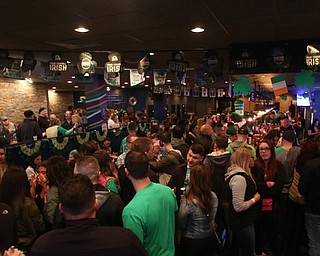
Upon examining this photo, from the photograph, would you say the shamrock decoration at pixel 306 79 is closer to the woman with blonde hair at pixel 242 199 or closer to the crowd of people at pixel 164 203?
the crowd of people at pixel 164 203

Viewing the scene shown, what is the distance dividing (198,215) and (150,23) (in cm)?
346

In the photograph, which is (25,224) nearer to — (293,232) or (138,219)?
(138,219)

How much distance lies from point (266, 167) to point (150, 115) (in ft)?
59.9

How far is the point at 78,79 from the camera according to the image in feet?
30.1

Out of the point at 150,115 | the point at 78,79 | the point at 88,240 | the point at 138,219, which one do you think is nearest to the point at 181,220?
the point at 138,219

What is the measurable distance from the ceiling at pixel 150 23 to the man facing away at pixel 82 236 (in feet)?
10.0

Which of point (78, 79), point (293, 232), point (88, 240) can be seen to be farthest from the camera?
point (78, 79)

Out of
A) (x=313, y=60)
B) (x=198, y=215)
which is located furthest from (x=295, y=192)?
(x=313, y=60)

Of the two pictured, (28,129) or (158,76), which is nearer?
(28,129)

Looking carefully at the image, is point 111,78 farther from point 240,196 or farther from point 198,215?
point 198,215

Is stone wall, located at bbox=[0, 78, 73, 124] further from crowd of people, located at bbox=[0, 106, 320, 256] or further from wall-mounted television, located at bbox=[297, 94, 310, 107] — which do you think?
wall-mounted television, located at bbox=[297, 94, 310, 107]

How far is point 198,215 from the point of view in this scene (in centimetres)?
298

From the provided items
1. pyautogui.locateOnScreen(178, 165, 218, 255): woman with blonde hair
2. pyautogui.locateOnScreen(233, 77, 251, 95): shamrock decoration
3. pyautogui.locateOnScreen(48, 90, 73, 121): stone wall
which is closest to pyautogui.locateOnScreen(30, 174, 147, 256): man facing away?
pyautogui.locateOnScreen(178, 165, 218, 255): woman with blonde hair

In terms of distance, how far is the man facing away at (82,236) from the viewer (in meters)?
1.64
